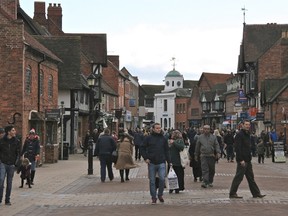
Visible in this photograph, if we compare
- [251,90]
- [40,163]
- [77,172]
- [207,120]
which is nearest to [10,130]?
[77,172]

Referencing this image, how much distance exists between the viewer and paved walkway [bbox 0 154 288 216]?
14234 millimetres

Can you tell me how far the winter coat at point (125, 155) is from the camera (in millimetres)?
22703

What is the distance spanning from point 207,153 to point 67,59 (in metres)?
25.7

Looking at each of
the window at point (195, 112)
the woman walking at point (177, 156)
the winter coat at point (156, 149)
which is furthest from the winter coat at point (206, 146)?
the window at point (195, 112)

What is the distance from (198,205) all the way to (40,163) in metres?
17.8

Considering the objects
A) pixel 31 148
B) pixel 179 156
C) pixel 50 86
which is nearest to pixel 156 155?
pixel 179 156

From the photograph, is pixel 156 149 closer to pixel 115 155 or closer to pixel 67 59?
pixel 115 155

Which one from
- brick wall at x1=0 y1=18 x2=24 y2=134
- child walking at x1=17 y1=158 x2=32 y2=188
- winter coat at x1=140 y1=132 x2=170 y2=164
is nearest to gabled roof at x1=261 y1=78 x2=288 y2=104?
brick wall at x1=0 y1=18 x2=24 y2=134

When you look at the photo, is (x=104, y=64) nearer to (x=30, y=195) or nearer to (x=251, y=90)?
(x=251, y=90)

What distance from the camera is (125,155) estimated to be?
2295 centimetres

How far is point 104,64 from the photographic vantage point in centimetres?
5819

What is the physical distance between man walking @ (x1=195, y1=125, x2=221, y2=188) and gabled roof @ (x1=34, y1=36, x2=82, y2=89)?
82.0ft

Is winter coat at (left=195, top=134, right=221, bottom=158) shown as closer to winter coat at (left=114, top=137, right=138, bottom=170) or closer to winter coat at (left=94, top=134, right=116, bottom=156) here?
winter coat at (left=114, top=137, right=138, bottom=170)

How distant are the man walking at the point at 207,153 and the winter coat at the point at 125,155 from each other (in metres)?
3.49
